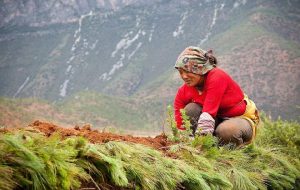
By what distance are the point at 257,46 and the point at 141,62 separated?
147 feet

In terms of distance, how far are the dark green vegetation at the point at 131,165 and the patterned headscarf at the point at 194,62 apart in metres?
0.76

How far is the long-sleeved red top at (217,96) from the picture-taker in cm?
457

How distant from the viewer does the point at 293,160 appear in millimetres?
5352

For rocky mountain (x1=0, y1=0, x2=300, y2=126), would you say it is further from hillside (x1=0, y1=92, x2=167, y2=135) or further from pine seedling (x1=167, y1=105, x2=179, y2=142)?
pine seedling (x1=167, y1=105, x2=179, y2=142)

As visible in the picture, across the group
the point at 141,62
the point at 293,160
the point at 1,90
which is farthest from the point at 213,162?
the point at 1,90

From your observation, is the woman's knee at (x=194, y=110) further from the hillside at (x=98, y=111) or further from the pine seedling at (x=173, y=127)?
the hillside at (x=98, y=111)

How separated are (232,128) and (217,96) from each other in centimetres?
38

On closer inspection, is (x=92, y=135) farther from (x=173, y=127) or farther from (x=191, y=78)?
(x=191, y=78)

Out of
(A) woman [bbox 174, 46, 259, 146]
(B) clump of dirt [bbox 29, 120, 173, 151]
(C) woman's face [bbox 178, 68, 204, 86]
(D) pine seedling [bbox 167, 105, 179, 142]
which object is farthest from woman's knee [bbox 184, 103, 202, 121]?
(D) pine seedling [bbox 167, 105, 179, 142]

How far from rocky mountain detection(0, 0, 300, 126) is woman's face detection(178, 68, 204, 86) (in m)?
70.3

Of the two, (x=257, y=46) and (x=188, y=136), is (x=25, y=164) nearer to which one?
(x=188, y=136)

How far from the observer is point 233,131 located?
473 centimetres

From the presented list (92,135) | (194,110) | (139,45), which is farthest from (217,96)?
(139,45)

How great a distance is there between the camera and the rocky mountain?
82688 millimetres
